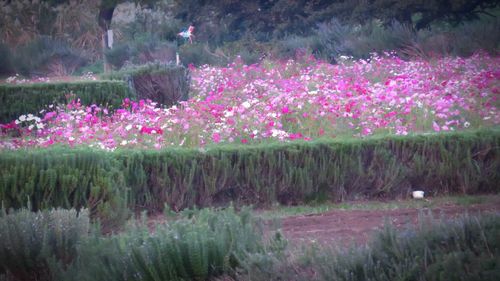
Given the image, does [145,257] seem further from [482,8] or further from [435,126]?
[482,8]

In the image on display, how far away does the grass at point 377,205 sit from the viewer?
6.73 metres

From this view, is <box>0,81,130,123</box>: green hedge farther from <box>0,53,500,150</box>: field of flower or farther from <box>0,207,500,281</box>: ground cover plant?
<box>0,207,500,281</box>: ground cover plant

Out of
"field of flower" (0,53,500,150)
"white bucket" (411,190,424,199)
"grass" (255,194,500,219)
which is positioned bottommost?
"grass" (255,194,500,219)

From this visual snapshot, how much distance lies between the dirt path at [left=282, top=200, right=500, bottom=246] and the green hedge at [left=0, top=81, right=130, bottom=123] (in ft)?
22.0

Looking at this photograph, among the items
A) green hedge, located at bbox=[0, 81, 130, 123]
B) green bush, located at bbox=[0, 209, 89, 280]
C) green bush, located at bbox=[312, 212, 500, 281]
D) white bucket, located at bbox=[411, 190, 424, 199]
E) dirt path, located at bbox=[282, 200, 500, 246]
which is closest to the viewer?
green bush, located at bbox=[312, 212, 500, 281]

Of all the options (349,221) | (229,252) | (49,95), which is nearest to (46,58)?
(49,95)

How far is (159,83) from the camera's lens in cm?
1369

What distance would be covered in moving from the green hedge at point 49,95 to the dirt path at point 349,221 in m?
6.70

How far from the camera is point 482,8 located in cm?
2567

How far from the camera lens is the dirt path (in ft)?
17.8

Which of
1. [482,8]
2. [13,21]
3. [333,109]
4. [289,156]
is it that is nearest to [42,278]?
[289,156]

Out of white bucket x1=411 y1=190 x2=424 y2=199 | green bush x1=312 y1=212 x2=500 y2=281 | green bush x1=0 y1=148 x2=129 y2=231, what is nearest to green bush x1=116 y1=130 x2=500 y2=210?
white bucket x1=411 y1=190 x2=424 y2=199

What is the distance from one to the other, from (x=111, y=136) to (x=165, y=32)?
24.4 metres

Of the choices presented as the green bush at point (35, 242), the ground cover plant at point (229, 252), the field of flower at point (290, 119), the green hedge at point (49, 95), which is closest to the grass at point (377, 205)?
the field of flower at point (290, 119)
